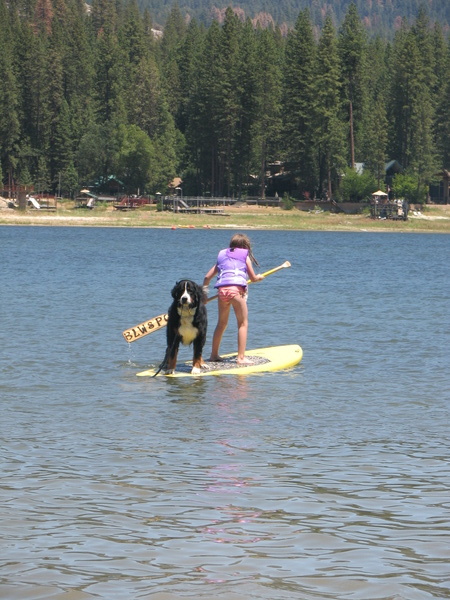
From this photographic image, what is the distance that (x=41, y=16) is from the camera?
638 feet

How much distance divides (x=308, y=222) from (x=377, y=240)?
15.7 metres

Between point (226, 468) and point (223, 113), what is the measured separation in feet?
331

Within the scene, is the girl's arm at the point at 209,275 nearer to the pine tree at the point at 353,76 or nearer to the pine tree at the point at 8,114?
the pine tree at the point at 353,76

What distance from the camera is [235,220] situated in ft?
305

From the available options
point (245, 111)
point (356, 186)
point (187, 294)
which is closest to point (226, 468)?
point (187, 294)

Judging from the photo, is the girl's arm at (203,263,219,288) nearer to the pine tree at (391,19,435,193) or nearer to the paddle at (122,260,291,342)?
the paddle at (122,260,291,342)

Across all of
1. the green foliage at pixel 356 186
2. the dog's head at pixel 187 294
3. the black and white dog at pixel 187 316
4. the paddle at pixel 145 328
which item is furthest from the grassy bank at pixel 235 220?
the dog's head at pixel 187 294

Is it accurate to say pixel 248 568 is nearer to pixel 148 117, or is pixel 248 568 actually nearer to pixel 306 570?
pixel 306 570

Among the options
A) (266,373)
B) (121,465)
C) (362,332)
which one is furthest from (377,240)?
(121,465)

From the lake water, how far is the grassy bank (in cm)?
7091

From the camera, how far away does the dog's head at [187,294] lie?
13430 millimetres

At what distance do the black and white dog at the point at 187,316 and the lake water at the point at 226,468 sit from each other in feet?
1.87

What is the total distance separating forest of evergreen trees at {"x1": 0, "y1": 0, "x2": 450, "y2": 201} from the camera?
107 meters

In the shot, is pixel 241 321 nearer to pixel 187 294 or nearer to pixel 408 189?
pixel 187 294
